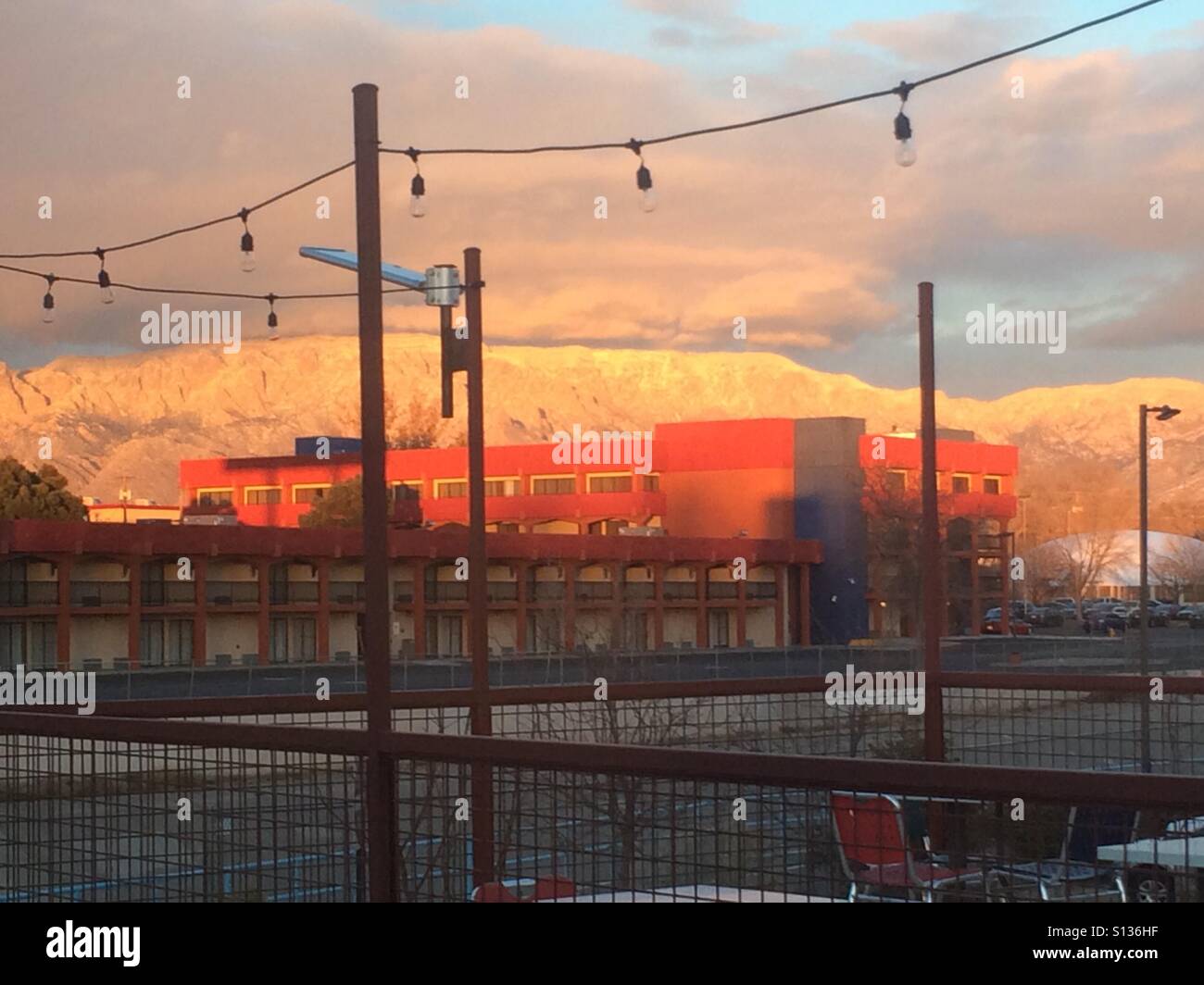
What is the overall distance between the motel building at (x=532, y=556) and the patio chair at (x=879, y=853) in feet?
89.0

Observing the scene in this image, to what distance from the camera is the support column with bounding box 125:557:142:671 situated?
2338 inches

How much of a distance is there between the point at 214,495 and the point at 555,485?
2408 centimetres

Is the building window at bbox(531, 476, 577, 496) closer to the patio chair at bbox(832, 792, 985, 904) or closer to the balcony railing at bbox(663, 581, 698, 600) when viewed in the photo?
the balcony railing at bbox(663, 581, 698, 600)

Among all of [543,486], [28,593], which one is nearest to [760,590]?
[543,486]

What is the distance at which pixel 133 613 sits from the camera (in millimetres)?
59625

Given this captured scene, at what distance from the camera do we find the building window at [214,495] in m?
105

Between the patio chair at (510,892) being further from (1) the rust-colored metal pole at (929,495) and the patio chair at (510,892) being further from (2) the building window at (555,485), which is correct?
(2) the building window at (555,485)

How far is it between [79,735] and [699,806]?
106 inches

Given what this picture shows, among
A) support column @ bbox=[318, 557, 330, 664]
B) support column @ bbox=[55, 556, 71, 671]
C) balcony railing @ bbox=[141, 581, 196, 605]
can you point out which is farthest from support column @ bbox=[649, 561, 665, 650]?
support column @ bbox=[55, 556, 71, 671]

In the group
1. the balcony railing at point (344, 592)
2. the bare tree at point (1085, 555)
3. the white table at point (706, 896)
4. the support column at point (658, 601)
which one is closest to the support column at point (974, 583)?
the support column at point (658, 601)

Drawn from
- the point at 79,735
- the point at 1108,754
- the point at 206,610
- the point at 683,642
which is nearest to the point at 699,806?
the point at 79,735

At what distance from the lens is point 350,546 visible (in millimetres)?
66750

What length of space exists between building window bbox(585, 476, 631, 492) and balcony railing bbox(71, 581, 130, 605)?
127ft
